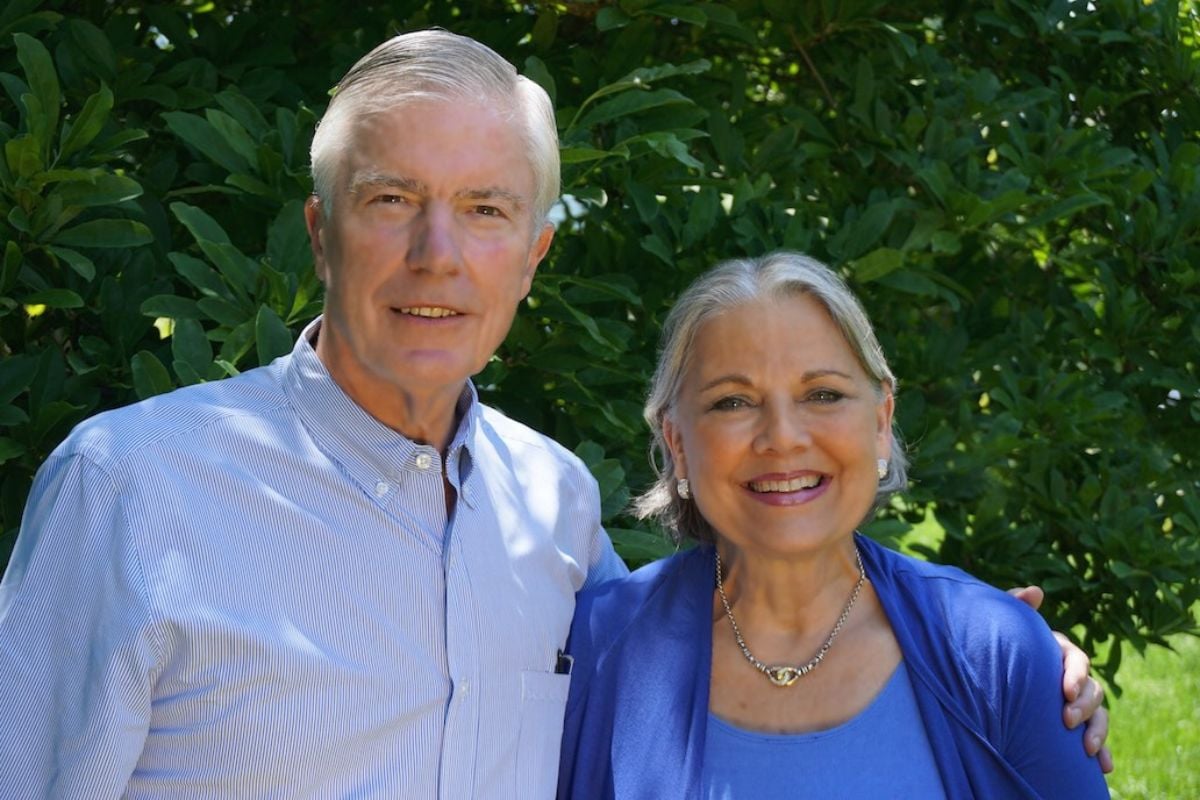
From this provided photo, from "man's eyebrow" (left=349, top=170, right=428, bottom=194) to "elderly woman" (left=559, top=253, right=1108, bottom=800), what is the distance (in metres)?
0.57

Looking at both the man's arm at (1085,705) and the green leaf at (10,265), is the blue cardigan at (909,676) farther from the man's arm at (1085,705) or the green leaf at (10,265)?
the green leaf at (10,265)

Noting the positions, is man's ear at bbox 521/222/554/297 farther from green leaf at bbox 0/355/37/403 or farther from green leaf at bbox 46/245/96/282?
green leaf at bbox 0/355/37/403

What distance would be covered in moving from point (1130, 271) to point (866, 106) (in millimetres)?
736

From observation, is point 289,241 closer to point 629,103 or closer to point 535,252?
point 535,252

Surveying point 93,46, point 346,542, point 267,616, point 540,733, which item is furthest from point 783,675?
point 93,46

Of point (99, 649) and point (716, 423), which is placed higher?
point (716, 423)

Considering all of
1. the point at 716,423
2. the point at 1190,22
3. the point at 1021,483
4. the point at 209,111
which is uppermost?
the point at 1190,22

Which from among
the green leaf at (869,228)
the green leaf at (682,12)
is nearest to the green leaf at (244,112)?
the green leaf at (682,12)

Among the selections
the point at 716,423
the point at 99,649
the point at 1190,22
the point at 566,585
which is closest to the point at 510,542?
the point at 566,585

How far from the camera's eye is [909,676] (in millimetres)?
2361

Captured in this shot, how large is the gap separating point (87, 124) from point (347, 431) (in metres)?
0.74

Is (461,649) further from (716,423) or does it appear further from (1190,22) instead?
(1190,22)

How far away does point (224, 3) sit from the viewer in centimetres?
336

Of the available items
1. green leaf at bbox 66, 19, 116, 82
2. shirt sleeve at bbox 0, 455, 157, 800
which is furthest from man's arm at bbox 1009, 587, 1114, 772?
green leaf at bbox 66, 19, 116, 82
